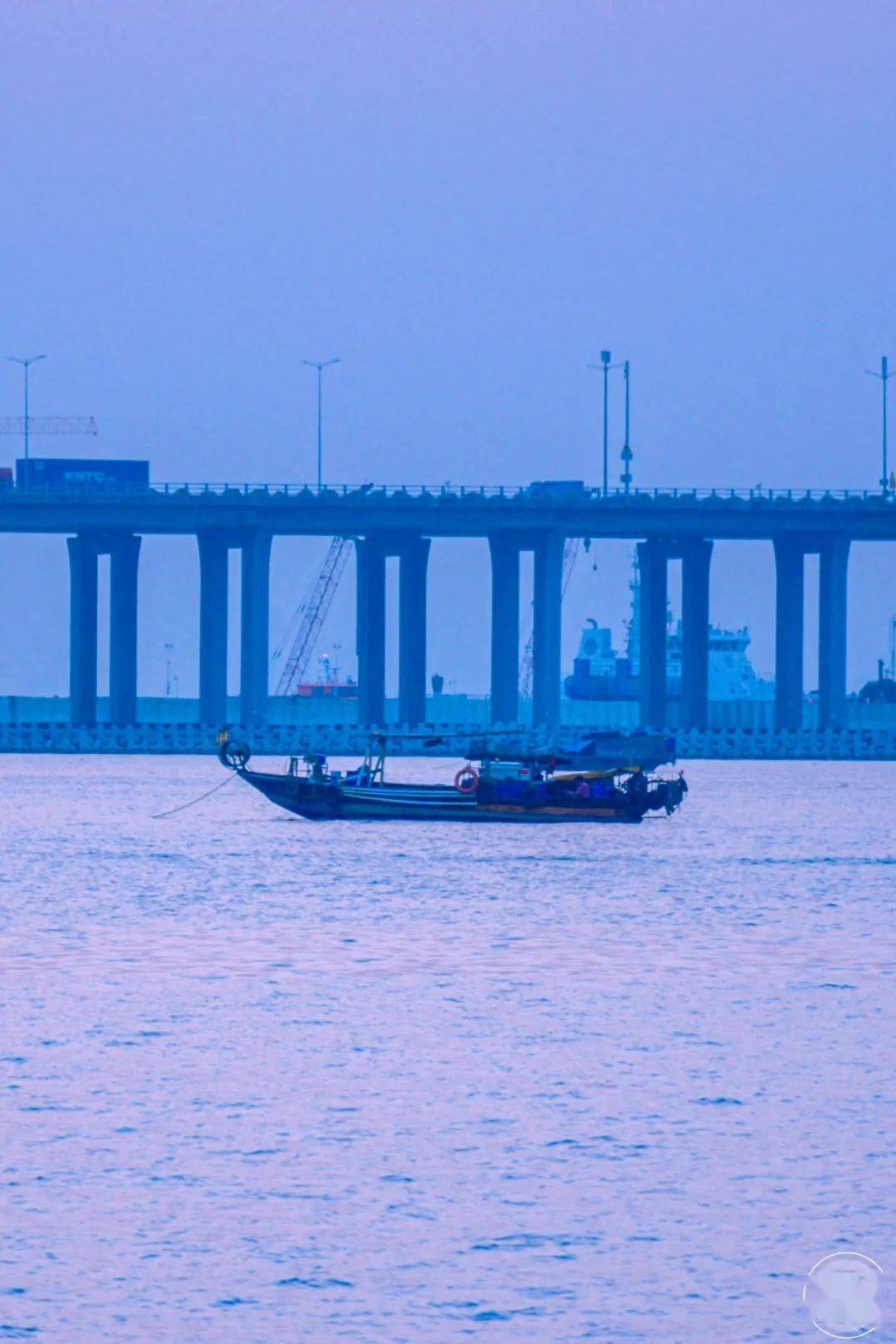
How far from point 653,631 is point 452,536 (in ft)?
51.7

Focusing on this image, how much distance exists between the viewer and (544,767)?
107312 millimetres

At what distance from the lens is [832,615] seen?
181375 mm

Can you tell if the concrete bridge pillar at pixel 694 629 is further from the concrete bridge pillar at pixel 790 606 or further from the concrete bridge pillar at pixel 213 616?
the concrete bridge pillar at pixel 213 616

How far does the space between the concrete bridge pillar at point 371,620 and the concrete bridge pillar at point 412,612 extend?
200 centimetres

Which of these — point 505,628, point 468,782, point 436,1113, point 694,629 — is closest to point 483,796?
point 468,782

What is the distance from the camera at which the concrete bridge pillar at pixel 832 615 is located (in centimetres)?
18175

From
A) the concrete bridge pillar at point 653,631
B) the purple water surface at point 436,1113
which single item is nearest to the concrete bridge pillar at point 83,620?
the concrete bridge pillar at point 653,631

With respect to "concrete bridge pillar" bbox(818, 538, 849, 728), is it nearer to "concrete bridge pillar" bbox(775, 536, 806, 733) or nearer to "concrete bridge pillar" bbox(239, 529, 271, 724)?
"concrete bridge pillar" bbox(775, 536, 806, 733)

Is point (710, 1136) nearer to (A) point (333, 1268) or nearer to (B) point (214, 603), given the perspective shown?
(A) point (333, 1268)

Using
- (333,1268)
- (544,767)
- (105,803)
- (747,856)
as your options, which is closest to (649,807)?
(544,767)

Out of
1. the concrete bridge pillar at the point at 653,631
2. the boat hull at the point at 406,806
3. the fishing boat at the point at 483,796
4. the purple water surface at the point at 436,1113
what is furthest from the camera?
the concrete bridge pillar at the point at 653,631

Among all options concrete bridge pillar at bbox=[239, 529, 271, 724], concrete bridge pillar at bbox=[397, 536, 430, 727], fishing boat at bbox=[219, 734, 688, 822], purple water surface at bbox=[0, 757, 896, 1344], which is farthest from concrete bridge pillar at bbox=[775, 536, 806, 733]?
purple water surface at bbox=[0, 757, 896, 1344]

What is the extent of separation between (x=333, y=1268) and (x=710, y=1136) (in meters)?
7.88

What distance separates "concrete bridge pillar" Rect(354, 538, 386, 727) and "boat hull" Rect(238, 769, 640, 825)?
80.2 m
